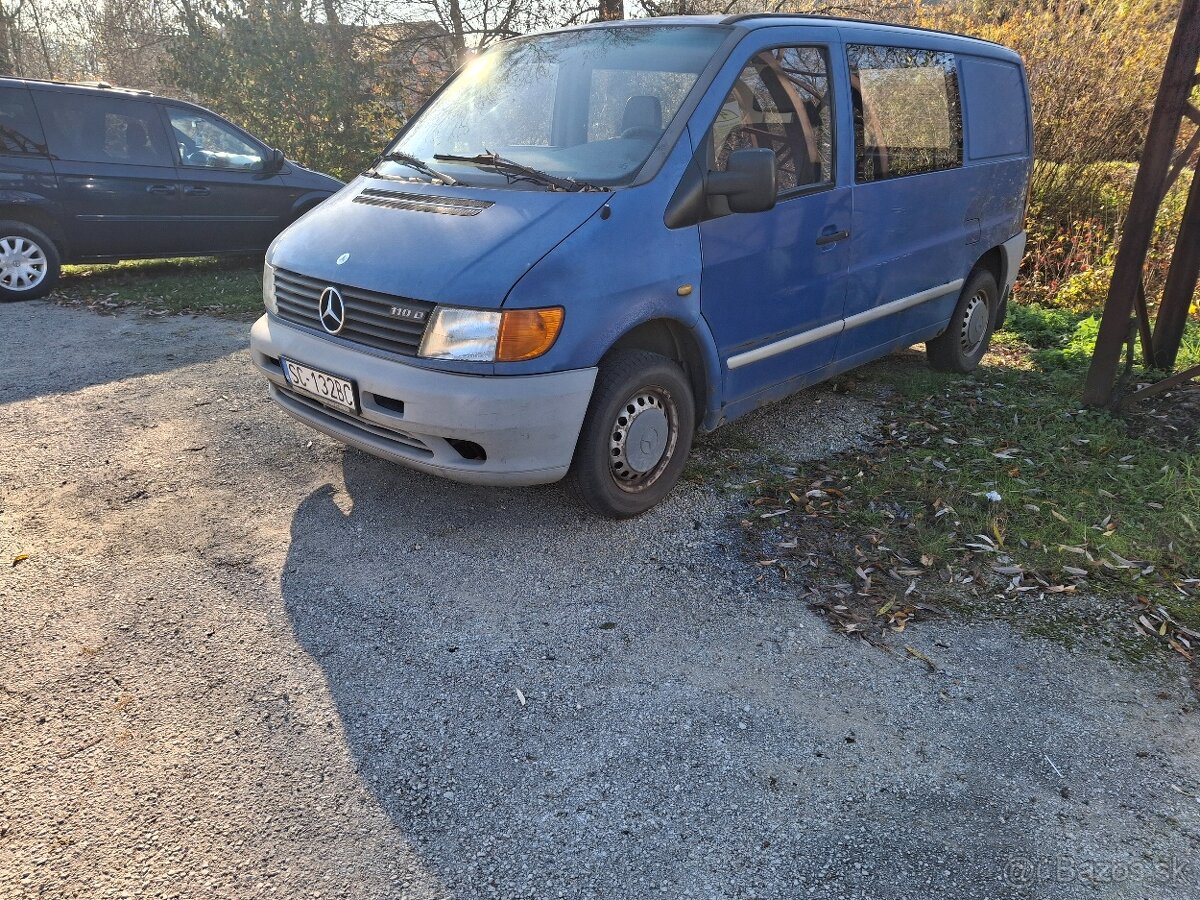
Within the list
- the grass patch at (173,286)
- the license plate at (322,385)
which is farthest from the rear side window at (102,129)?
the license plate at (322,385)

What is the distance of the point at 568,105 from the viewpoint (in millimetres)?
3998

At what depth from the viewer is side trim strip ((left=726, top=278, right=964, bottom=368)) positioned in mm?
3903

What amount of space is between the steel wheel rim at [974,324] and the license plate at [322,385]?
13.4 feet

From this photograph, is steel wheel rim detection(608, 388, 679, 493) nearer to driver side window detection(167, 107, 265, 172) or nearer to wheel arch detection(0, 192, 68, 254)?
wheel arch detection(0, 192, 68, 254)

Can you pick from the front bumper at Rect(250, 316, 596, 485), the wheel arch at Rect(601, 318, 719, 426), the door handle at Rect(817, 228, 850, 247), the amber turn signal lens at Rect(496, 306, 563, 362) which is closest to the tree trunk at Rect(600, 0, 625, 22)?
the door handle at Rect(817, 228, 850, 247)

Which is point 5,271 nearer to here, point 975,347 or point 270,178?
point 270,178

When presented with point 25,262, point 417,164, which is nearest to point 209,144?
point 25,262

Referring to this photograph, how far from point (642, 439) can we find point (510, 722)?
1412 mm

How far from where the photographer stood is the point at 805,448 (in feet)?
14.8

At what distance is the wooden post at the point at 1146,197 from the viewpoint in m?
4.34

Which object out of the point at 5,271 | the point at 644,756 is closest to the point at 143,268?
the point at 5,271

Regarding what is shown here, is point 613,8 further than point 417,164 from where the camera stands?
Yes

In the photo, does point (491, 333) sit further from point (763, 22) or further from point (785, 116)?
point (763, 22)

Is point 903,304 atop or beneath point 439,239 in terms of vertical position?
beneath
